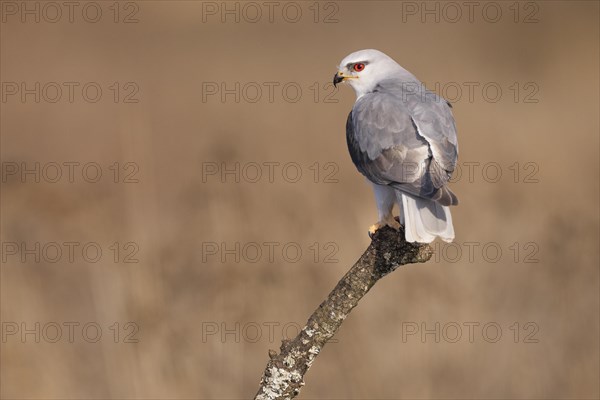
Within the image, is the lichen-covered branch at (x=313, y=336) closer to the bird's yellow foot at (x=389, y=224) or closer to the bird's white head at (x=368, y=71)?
the bird's yellow foot at (x=389, y=224)

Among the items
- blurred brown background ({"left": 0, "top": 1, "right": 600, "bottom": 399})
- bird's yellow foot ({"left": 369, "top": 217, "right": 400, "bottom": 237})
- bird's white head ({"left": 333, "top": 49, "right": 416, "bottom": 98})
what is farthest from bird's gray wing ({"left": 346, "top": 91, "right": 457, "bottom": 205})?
blurred brown background ({"left": 0, "top": 1, "right": 600, "bottom": 399})

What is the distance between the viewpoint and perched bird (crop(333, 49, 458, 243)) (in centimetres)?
321

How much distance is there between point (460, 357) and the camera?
5328 mm

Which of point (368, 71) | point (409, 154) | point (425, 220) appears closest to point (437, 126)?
point (409, 154)

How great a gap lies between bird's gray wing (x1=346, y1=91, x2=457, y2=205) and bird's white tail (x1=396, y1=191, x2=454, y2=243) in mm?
57

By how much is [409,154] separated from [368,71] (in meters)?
0.94

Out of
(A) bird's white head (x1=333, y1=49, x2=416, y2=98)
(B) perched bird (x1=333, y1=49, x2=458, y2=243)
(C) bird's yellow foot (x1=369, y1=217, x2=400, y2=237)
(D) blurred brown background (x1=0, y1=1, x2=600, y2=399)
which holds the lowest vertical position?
(D) blurred brown background (x1=0, y1=1, x2=600, y2=399)

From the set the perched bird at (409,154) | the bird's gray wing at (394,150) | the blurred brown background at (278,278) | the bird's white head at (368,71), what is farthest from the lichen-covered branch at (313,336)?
the blurred brown background at (278,278)

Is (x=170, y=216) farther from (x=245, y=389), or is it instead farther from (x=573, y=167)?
(x=573, y=167)

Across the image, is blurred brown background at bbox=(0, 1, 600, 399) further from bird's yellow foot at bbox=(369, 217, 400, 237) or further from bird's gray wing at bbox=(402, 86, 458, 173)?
bird's gray wing at bbox=(402, 86, 458, 173)

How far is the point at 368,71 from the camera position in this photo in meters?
4.24

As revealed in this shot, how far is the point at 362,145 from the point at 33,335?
236cm

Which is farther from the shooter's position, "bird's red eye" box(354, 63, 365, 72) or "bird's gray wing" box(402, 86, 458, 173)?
"bird's red eye" box(354, 63, 365, 72)

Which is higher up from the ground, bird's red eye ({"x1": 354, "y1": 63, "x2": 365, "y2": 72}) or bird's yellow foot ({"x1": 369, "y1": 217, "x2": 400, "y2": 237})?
bird's red eye ({"x1": 354, "y1": 63, "x2": 365, "y2": 72})
